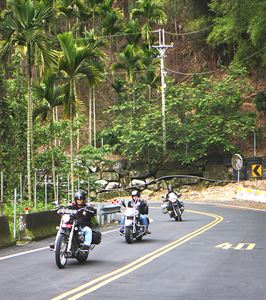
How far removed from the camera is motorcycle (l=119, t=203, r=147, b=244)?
17222 mm

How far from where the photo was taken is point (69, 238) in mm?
12406

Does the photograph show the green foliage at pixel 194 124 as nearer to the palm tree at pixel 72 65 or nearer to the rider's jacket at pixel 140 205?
the palm tree at pixel 72 65

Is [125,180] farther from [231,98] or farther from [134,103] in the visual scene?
[231,98]

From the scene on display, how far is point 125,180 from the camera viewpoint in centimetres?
5225

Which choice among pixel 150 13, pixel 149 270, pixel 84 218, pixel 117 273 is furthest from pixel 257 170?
pixel 117 273

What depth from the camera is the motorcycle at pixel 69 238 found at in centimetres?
1212

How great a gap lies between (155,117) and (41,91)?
20.0 m

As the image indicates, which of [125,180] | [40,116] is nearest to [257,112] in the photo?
[125,180]

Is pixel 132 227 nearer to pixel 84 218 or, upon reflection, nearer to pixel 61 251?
pixel 84 218

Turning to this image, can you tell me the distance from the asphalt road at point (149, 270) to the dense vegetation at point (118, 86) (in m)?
8.85

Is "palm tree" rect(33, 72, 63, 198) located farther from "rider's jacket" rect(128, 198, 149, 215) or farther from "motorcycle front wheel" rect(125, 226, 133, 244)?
"motorcycle front wheel" rect(125, 226, 133, 244)

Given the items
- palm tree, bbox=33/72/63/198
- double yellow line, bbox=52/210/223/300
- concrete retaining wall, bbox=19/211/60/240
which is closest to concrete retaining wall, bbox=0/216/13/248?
concrete retaining wall, bbox=19/211/60/240

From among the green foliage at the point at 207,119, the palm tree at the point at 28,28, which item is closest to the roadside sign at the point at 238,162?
the green foliage at the point at 207,119

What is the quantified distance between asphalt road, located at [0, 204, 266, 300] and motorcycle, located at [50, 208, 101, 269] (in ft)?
0.83
